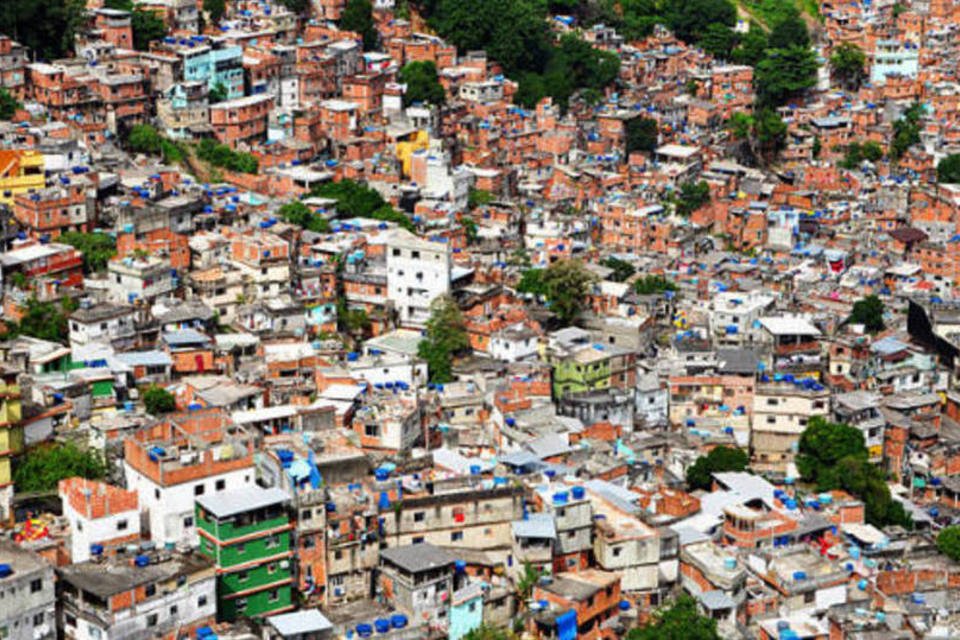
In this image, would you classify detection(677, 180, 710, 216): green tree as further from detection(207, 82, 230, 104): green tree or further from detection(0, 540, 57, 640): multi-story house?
detection(0, 540, 57, 640): multi-story house

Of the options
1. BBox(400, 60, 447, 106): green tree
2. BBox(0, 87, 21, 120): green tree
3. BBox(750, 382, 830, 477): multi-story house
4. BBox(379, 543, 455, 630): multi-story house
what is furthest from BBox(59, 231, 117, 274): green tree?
BBox(400, 60, 447, 106): green tree

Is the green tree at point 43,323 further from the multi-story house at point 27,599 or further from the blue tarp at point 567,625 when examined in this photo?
the blue tarp at point 567,625

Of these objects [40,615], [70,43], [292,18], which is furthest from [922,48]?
[40,615]

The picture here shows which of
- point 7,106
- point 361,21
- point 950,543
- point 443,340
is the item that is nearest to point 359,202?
point 443,340

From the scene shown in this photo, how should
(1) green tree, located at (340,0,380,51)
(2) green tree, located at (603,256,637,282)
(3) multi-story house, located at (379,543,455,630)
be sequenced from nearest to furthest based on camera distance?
1. (3) multi-story house, located at (379,543,455,630)
2. (2) green tree, located at (603,256,637,282)
3. (1) green tree, located at (340,0,380,51)

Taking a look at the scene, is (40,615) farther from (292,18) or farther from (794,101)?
(794,101)

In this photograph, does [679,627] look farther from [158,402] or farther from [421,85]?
[421,85]

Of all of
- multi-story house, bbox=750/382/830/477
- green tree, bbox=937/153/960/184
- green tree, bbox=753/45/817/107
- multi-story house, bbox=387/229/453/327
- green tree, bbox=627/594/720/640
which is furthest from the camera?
green tree, bbox=753/45/817/107
